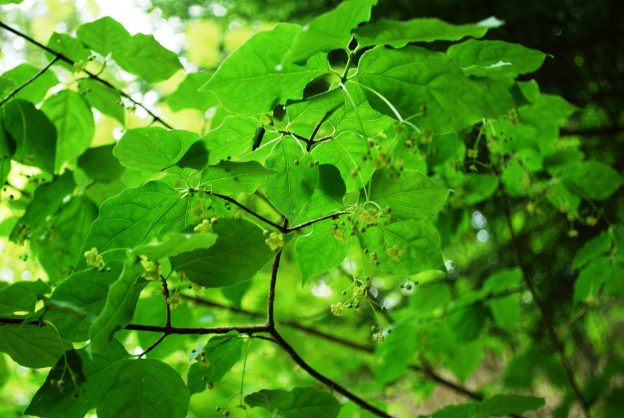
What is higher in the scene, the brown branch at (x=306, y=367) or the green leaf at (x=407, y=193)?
the green leaf at (x=407, y=193)

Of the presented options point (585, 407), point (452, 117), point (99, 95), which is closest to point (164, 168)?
point (452, 117)

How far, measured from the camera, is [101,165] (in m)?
1.58

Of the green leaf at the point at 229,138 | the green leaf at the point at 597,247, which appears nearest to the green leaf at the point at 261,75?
the green leaf at the point at 229,138

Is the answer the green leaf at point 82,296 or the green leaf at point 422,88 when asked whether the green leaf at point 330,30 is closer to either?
the green leaf at point 422,88

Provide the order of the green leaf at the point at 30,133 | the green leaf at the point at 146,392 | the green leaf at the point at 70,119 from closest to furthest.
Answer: the green leaf at the point at 146,392
the green leaf at the point at 30,133
the green leaf at the point at 70,119

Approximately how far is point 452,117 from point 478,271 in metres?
2.38

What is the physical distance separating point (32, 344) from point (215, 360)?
0.36 m

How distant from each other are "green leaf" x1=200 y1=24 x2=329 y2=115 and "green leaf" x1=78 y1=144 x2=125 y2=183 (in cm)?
67

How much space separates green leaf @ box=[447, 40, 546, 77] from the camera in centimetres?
122

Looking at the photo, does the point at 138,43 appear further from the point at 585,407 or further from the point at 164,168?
the point at 585,407

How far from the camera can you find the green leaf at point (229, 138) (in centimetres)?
103

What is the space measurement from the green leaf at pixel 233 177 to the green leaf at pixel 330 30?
0.72 feet

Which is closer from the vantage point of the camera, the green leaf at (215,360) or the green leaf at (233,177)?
the green leaf at (233,177)

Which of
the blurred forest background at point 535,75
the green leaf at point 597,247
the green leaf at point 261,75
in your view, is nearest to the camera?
the green leaf at point 261,75
